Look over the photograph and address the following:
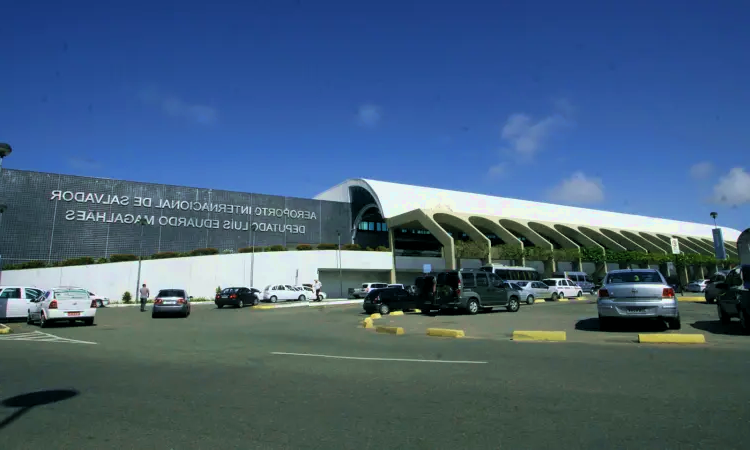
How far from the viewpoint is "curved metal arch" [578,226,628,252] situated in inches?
2390

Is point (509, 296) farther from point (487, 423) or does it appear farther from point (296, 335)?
point (487, 423)

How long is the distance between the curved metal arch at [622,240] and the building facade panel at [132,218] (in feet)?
131

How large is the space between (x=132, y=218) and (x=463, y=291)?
37.5 meters

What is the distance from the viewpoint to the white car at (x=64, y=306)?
17078 millimetres

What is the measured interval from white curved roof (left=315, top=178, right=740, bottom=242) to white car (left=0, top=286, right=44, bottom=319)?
115ft

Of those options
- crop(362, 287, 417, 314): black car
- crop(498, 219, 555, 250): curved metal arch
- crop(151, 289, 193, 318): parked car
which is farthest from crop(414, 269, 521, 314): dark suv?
crop(498, 219, 555, 250): curved metal arch

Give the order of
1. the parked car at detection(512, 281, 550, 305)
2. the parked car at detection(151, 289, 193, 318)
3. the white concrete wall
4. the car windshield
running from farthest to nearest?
the white concrete wall, the parked car at detection(512, 281, 550, 305), the parked car at detection(151, 289, 193, 318), the car windshield

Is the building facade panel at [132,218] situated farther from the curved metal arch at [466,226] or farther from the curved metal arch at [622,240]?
the curved metal arch at [622,240]

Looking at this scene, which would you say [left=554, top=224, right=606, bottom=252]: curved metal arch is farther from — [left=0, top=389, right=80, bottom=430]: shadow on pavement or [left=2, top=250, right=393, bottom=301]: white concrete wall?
[left=0, top=389, right=80, bottom=430]: shadow on pavement

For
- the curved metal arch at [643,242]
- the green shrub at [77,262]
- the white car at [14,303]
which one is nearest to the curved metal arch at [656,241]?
the curved metal arch at [643,242]

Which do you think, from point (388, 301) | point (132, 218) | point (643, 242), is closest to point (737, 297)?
point (388, 301)

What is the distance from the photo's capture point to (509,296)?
22.7 m

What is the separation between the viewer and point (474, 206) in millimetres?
59000

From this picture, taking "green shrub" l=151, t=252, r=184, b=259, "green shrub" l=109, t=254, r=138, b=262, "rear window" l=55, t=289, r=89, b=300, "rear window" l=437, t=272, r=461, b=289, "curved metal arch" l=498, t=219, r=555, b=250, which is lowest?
"rear window" l=55, t=289, r=89, b=300
